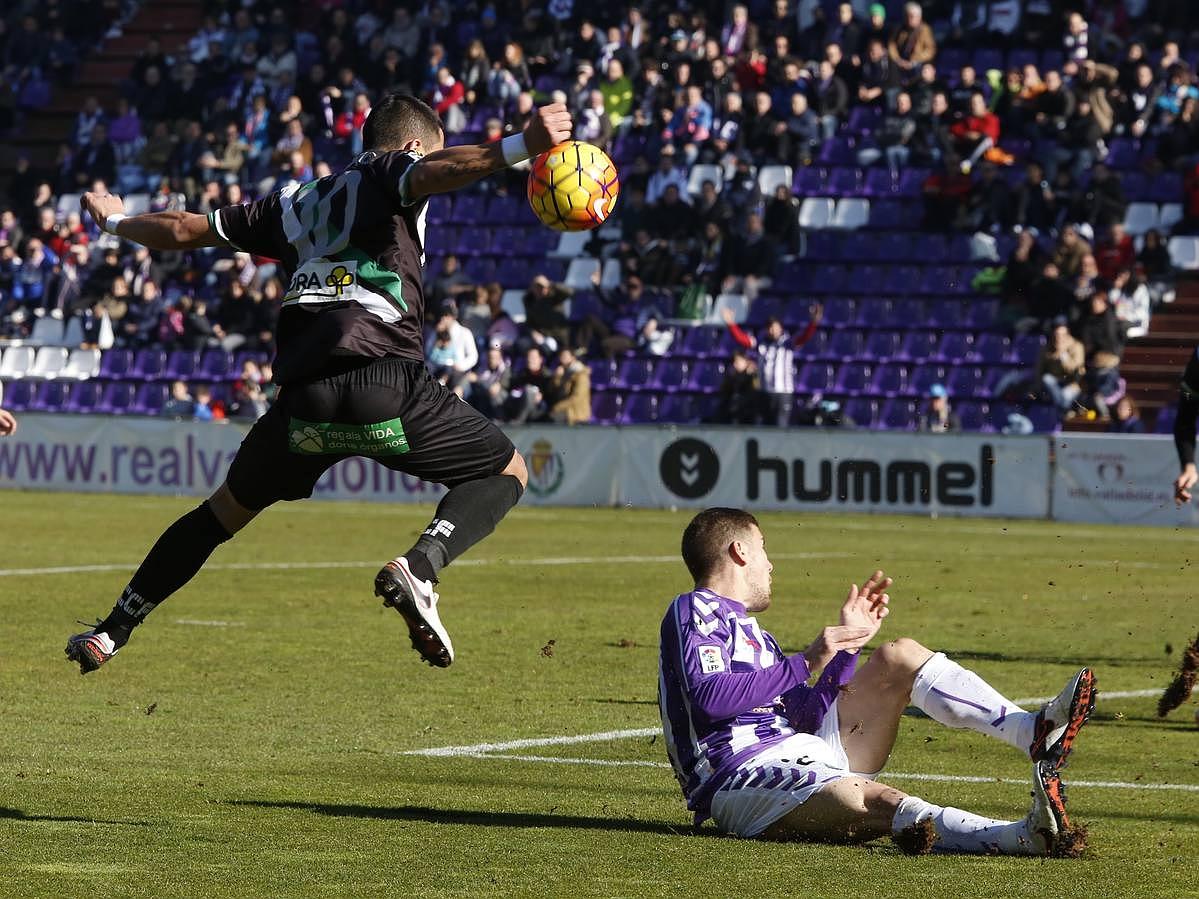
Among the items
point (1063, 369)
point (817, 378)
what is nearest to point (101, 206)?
point (1063, 369)

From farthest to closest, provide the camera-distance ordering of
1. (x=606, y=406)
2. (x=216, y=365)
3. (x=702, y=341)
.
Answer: (x=216, y=365) < (x=702, y=341) < (x=606, y=406)

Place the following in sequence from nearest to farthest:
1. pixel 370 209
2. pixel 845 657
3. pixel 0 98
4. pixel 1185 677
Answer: pixel 845 657 < pixel 370 209 < pixel 1185 677 < pixel 0 98

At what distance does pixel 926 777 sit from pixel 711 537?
7.26 ft

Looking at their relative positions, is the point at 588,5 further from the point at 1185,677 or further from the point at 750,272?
the point at 1185,677

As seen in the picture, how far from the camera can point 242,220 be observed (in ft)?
25.0

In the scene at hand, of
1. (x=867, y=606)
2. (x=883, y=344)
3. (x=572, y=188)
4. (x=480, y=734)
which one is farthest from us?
(x=883, y=344)

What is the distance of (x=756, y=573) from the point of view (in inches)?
269

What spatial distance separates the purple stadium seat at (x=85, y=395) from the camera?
115ft

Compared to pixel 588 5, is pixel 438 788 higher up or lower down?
lower down

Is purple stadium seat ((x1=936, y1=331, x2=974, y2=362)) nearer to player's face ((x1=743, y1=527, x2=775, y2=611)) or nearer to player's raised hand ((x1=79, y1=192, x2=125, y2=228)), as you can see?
player's raised hand ((x1=79, y1=192, x2=125, y2=228))

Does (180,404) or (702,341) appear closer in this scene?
(702,341)

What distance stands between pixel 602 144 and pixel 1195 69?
8998 mm

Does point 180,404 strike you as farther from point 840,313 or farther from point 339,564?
point 339,564

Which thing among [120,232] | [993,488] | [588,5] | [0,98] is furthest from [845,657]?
[0,98]
